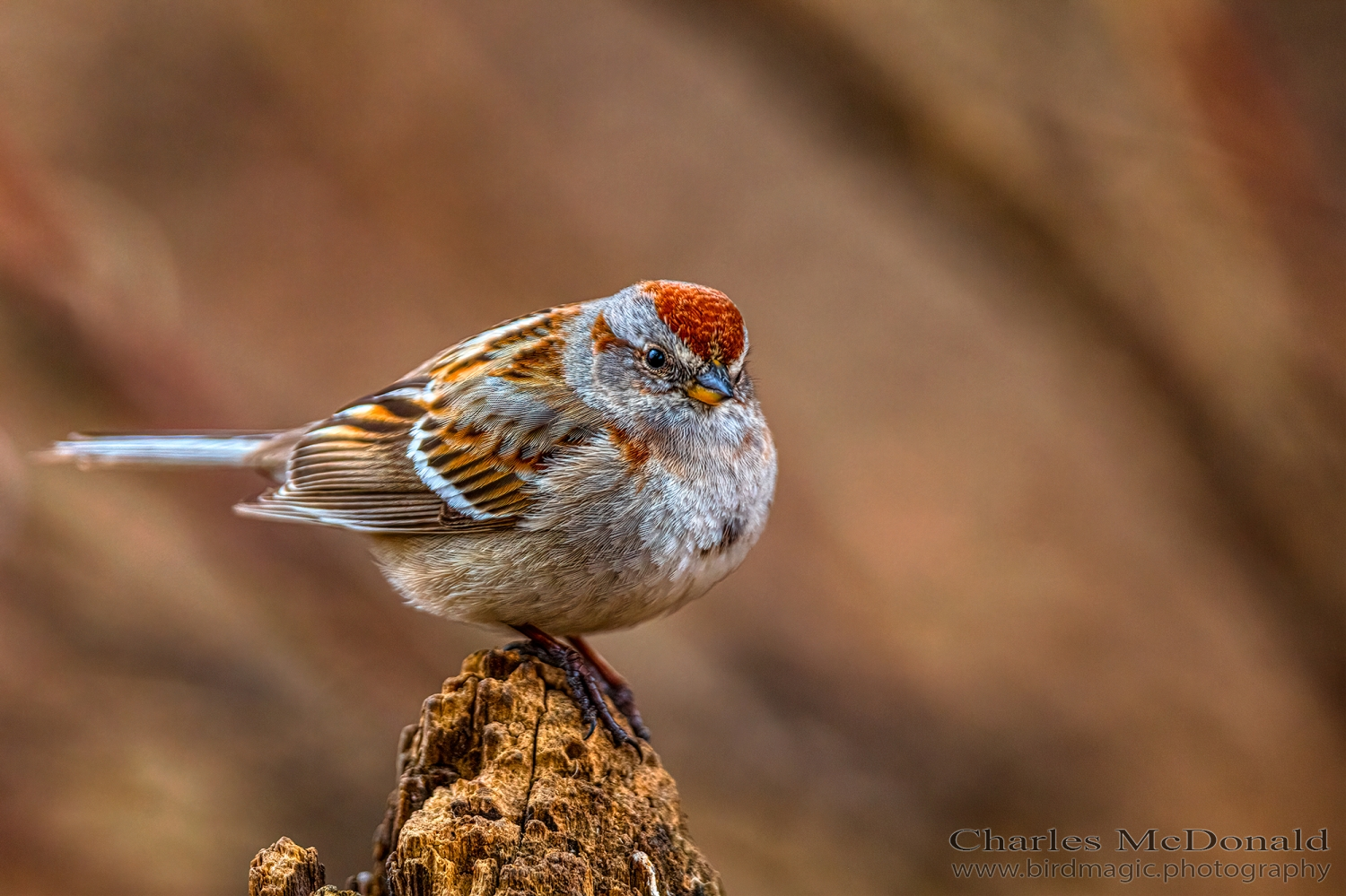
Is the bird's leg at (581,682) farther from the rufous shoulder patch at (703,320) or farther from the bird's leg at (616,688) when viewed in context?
the rufous shoulder patch at (703,320)

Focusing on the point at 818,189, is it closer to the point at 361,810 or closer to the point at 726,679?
the point at 726,679

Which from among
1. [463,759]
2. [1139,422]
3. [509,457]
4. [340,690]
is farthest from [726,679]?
[463,759]

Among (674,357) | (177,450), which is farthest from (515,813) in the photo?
(177,450)

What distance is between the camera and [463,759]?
2.93 meters

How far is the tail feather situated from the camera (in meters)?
4.48

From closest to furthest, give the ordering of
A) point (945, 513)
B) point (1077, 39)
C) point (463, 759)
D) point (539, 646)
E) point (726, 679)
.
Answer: point (463, 759) < point (539, 646) < point (1077, 39) < point (726, 679) < point (945, 513)

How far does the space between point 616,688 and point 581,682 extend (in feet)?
1.33

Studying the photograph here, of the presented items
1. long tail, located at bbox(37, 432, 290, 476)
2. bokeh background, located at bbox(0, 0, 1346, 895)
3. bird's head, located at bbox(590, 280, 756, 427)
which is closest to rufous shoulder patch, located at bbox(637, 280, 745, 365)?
bird's head, located at bbox(590, 280, 756, 427)

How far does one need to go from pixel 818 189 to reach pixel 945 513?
2.90m

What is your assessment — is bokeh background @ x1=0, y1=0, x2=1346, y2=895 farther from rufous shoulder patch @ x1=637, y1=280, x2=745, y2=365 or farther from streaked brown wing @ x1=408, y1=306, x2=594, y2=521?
rufous shoulder patch @ x1=637, y1=280, x2=745, y2=365

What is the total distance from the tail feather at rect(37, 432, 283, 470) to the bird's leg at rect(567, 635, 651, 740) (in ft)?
5.32

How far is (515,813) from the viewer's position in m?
2.64

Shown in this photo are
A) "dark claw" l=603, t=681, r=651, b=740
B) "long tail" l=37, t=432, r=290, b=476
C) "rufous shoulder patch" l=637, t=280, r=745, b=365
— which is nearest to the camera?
"dark claw" l=603, t=681, r=651, b=740

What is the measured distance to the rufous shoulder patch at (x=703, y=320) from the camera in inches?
145
